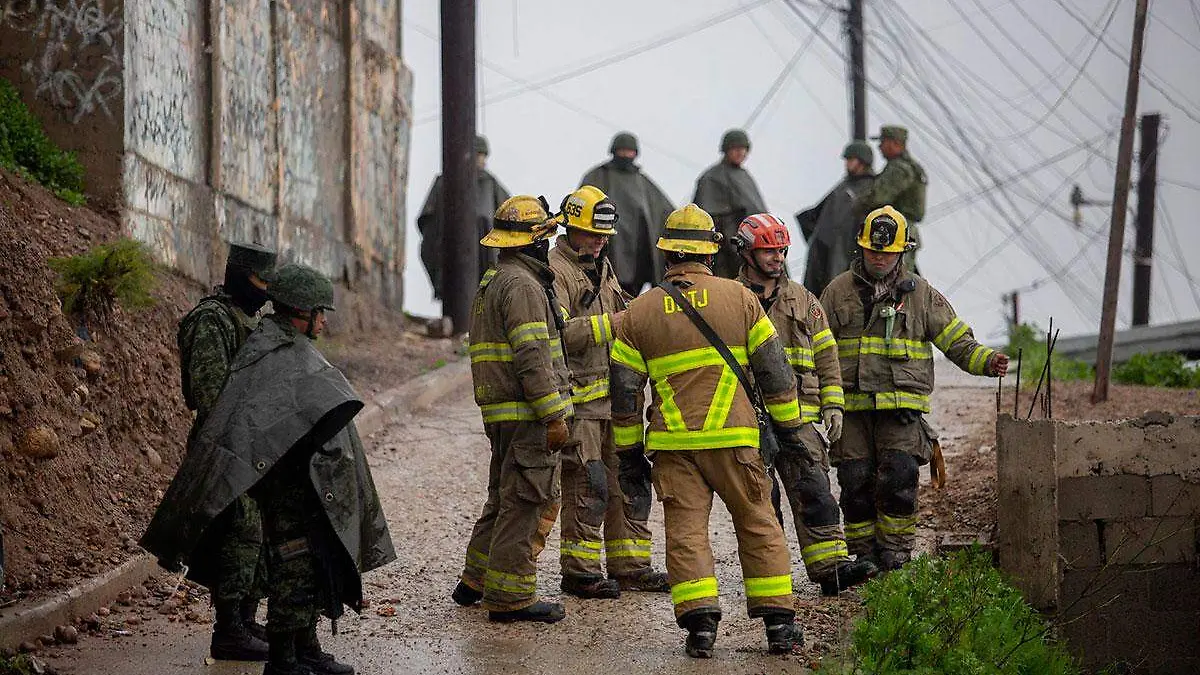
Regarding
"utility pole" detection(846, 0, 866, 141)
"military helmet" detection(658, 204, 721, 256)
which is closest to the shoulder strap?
"military helmet" detection(658, 204, 721, 256)

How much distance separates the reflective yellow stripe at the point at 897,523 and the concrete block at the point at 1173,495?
1626 mm

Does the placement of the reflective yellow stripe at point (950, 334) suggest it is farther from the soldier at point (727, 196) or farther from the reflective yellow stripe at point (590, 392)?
the soldier at point (727, 196)

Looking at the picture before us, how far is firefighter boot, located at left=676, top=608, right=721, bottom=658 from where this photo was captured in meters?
7.43

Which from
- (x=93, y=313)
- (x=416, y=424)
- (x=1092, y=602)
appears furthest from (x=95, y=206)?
(x=1092, y=602)

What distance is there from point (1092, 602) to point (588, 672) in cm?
411

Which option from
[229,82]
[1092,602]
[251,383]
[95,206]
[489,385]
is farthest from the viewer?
[229,82]

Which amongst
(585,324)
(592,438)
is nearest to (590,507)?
(592,438)

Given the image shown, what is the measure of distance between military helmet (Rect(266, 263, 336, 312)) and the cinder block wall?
4.48 meters

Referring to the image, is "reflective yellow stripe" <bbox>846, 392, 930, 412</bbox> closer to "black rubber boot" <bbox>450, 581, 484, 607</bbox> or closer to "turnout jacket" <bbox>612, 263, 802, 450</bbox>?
"turnout jacket" <bbox>612, 263, 802, 450</bbox>

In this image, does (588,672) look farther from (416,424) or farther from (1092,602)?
(416,424)

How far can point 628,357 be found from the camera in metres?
7.80

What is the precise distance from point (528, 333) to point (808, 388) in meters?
1.83

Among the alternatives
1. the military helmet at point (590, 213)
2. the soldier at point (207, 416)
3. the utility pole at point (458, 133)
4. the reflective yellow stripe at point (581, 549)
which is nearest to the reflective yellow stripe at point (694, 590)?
the reflective yellow stripe at point (581, 549)

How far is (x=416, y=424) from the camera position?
14.0 meters
